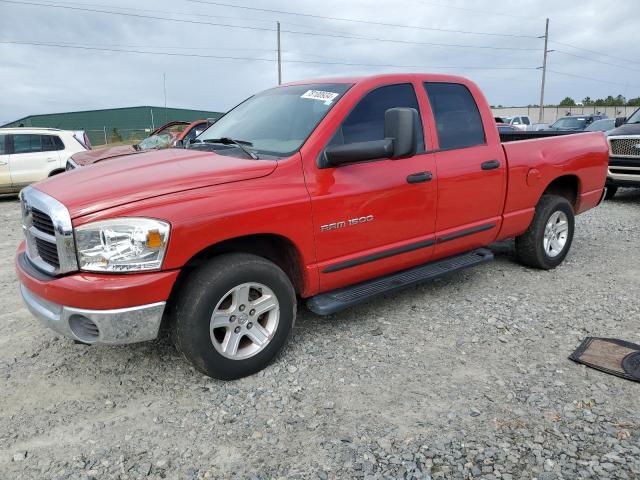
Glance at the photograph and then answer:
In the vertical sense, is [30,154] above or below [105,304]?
above

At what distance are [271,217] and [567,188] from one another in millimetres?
3904

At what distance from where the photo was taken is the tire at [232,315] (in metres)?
2.85

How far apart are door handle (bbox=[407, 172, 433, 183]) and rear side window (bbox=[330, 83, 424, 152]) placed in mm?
211

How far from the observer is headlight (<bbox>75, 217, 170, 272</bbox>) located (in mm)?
2600

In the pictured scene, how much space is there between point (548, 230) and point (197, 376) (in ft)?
12.5

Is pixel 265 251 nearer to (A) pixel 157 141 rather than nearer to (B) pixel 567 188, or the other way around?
(B) pixel 567 188

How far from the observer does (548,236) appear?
5.15m

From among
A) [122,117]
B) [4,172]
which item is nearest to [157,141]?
[4,172]

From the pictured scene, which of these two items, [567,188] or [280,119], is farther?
[567,188]

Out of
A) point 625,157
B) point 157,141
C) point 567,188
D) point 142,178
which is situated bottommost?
point 567,188

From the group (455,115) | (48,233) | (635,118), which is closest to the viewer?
(48,233)

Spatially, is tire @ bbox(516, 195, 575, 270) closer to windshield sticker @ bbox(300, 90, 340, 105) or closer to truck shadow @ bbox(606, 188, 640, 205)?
windshield sticker @ bbox(300, 90, 340, 105)

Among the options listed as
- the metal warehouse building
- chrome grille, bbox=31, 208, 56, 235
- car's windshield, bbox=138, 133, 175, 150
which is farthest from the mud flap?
the metal warehouse building

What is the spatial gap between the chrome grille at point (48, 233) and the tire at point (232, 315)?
2.13 ft
